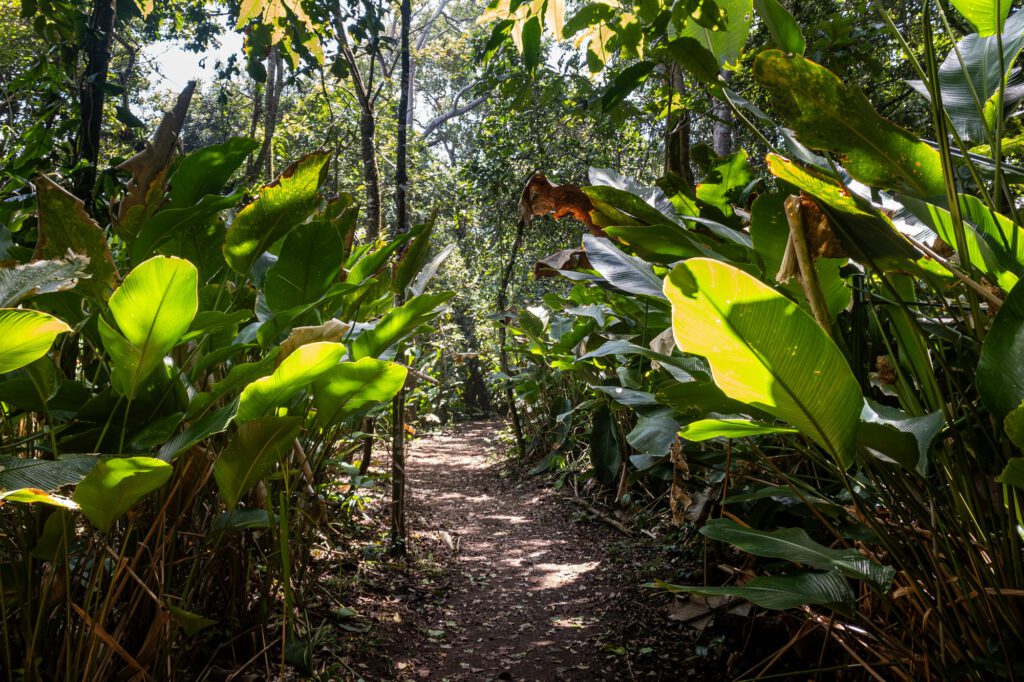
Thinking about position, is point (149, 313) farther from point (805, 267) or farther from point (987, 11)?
point (987, 11)

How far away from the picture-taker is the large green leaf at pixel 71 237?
3.75 feet

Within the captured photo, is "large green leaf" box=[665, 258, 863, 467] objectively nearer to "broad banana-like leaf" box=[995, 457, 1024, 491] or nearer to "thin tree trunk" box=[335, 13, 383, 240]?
"broad banana-like leaf" box=[995, 457, 1024, 491]

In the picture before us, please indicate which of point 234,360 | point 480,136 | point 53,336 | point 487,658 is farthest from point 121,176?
point 480,136

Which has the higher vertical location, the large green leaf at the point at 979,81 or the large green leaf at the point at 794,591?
the large green leaf at the point at 979,81

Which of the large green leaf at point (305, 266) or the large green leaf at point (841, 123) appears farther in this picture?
the large green leaf at point (305, 266)

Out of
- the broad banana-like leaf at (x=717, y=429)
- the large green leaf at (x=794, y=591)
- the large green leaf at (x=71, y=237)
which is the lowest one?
the large green leaf at (x=794, y=591)

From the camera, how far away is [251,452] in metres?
1.13

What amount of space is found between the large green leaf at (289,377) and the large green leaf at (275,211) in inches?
19.7

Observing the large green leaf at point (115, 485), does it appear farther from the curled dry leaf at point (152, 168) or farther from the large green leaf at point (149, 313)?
the curled dry leaf at point (152, 168)

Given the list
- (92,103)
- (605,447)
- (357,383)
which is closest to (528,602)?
(605,447)

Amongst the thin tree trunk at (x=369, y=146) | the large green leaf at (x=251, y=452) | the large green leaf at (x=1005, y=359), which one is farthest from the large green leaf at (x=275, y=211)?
the thin tree trunk at (x=369, y=146)

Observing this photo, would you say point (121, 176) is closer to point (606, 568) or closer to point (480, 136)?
point (606, 568)

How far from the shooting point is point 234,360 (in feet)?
5.70

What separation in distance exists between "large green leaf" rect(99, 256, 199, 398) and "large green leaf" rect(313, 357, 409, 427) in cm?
27
